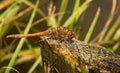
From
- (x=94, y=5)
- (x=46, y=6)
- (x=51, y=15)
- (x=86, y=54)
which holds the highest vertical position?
(x=46, y=6)

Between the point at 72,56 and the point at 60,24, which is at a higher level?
the point at 60,24

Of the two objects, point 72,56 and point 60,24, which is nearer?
point 72,56

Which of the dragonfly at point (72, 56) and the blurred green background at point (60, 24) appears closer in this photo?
the dragonfly at point (72, 56)

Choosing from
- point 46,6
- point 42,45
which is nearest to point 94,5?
point 46,6

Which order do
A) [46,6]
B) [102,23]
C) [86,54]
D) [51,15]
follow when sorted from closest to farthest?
1. [86,54]
2. [51,15]
3. [102,23]
4. [46,6]

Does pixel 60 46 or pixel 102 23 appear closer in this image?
pixel 60 46

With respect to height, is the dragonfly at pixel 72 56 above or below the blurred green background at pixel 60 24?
below

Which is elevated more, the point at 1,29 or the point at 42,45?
the point at 1,29

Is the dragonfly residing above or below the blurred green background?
below

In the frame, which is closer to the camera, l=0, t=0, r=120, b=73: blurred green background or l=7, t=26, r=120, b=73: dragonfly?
l=7, t=26, r=120, b=73: dragonfly

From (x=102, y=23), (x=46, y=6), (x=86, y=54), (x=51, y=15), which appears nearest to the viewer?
(x=86, y=54)

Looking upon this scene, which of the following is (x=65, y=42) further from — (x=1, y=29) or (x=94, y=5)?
(x=94, y=5)
